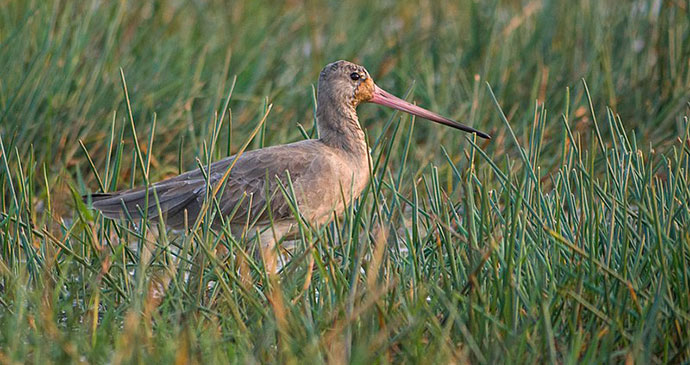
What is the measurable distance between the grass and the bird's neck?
0.99ft

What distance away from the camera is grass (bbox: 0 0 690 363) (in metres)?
2.75

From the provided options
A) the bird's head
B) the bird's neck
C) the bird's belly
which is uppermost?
the bird's head

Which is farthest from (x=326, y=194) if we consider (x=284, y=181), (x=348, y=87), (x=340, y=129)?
(x=348, y=87)

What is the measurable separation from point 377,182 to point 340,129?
323 millimetres

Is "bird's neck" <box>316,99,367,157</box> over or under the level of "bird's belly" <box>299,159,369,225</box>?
over

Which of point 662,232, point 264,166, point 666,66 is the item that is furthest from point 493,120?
point 662,232

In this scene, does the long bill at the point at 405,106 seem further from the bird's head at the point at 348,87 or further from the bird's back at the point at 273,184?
the bird's back at the point at 273,184

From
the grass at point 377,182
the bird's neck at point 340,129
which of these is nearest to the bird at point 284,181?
the bird's neck at point 340,129

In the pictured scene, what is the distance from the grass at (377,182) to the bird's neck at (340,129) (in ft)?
0.99

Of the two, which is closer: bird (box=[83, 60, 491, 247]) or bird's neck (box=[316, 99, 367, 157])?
bird (box=[83, 60, 491, 247])

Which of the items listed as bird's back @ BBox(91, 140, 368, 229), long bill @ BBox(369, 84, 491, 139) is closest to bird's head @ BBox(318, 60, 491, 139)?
long bill @ BBox(369, 84, 491, 139)

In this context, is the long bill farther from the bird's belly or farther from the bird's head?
the bird's belly

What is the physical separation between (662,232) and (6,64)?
135 inches

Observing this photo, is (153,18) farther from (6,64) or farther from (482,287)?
(482,287)
